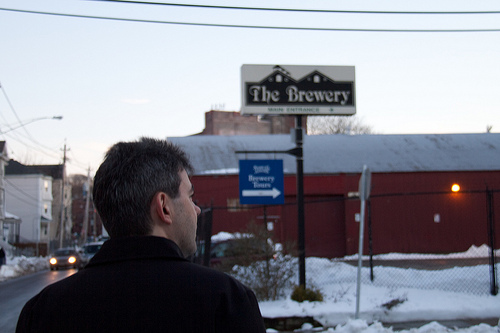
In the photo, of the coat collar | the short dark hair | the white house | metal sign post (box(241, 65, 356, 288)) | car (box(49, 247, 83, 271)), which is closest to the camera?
the coat collar

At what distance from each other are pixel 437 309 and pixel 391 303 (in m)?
0.87

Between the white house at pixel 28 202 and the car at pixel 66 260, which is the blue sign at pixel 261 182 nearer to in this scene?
the car at pixel 66 260

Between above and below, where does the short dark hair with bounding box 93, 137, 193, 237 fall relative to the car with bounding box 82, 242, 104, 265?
above

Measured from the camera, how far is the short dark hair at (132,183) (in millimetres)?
1851

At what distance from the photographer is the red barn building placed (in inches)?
1078

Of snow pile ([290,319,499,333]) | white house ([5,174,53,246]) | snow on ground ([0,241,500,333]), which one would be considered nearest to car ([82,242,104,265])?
snow on ground ([0,241,500,333])

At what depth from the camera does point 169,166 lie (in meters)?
1.94

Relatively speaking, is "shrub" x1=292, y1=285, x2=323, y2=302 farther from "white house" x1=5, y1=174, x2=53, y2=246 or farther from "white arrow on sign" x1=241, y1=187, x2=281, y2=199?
"white house" x1=5, y1=174, x2=53, y2=246

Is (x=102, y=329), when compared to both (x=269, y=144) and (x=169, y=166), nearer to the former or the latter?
(x=169, y=166)

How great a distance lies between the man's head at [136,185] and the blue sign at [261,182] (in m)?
10.8

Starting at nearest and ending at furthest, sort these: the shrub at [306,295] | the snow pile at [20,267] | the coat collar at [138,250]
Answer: the coat collar at [138,250], the shrub at [306,295], the snow pile at [20,267]

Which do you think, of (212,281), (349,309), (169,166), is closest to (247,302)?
(212,281)

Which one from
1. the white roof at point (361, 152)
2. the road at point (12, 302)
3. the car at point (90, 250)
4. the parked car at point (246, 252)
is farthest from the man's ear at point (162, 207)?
the car at point (90, 250)

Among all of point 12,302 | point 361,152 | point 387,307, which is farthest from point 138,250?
point 361,152
